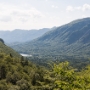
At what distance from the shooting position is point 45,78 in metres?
25.1

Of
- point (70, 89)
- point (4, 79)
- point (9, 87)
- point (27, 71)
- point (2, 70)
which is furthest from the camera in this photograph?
point (27, 71)

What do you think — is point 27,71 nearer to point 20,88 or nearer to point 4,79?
point 4,79

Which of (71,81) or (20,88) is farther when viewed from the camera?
(20,88)

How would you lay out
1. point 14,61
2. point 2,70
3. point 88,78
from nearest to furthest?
point 88,78, point 2,70, point 14,61

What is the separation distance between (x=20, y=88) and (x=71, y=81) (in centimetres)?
6318

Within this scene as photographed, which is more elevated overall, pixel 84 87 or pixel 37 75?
pixel 84 87

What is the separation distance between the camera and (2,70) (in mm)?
101125

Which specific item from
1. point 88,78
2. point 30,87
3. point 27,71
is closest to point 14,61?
point 27,71

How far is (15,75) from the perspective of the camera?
95.2 metres

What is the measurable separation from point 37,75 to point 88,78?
76.9 metres

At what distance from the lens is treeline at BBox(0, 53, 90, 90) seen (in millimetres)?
22688

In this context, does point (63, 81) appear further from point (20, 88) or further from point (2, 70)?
point (2, 70)

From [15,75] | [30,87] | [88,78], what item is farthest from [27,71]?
[88,78]

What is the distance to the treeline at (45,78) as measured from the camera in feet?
74.4
